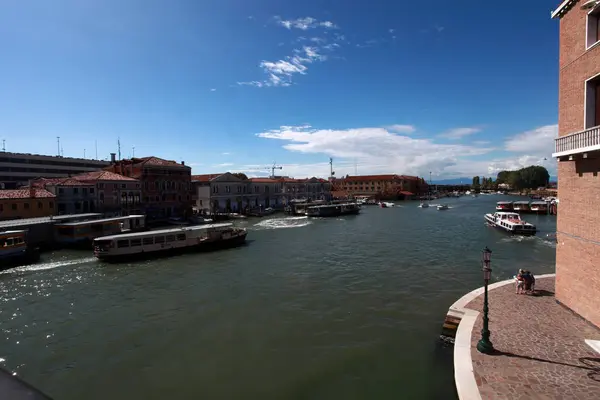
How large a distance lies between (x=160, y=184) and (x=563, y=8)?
57605 mm

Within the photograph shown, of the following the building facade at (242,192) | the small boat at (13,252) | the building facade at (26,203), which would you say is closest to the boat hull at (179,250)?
the small boat at (13,252)

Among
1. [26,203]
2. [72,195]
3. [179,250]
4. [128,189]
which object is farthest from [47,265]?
[128,189]

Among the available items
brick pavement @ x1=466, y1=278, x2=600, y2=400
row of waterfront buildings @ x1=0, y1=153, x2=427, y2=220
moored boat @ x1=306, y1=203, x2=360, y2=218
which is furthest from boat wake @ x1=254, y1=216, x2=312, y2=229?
brick pavement @ x1=466, y1=278, x2=600, y2=400

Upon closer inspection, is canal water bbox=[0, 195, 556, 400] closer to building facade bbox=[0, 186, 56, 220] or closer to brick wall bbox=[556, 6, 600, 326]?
brick wall bbox=[556, 6, 600, 326]

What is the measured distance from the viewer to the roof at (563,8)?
12461 mm

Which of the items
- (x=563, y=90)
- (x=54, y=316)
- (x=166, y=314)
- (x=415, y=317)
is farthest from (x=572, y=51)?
(x=54, y=316)

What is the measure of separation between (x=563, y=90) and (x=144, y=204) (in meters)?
56.4

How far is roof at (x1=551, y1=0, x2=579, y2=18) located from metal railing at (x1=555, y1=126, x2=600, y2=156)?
516 cm

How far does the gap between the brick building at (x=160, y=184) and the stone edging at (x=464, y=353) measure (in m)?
52.8

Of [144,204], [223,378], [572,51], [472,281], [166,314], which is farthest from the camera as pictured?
[144,204]

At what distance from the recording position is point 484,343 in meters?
10.2

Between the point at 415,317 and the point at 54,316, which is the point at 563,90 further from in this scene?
the point at 54,316

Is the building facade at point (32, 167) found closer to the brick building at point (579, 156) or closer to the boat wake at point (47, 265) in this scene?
the boat wake at point (47, 265)

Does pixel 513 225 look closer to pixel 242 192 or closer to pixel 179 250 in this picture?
pixel 179 250
